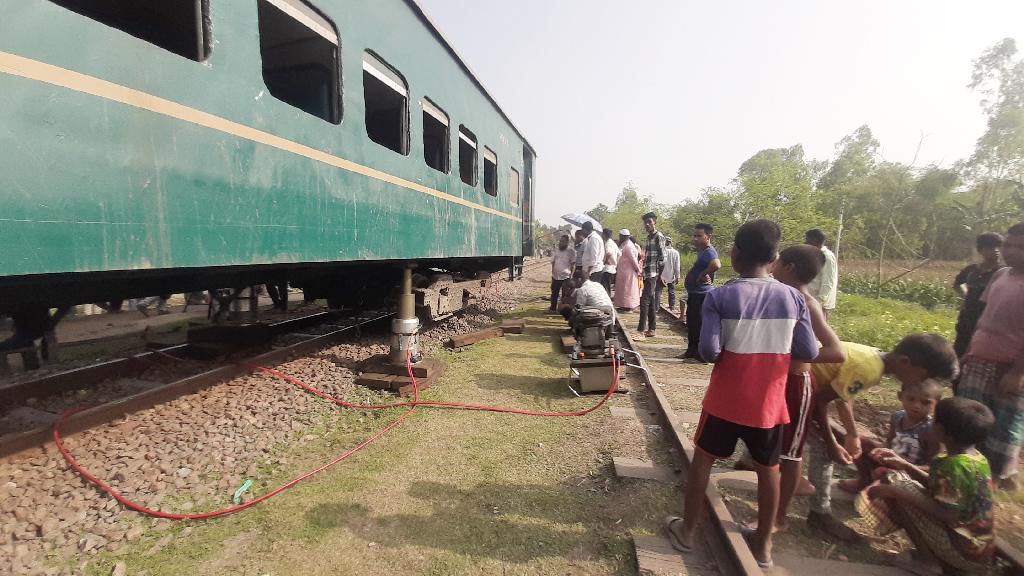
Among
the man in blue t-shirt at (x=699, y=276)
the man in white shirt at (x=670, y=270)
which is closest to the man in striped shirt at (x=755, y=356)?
the man in blue t-shirt at (x=699, y=276)

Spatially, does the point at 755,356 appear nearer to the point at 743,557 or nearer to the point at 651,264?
the point at 743,557

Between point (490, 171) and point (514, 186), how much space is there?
122cm

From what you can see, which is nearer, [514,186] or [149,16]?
[149,16]

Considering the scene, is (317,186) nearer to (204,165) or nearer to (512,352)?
(204,165)

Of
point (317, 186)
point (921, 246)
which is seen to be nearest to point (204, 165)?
point (317, 186)

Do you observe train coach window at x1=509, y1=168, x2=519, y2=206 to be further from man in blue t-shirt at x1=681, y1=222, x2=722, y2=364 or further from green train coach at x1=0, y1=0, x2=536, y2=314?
man in blue t-shirt at x1=681, y1=222, x2=722, y2=364

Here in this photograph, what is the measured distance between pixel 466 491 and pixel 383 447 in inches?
34.1

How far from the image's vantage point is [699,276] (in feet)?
18.4

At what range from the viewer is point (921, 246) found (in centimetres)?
3788

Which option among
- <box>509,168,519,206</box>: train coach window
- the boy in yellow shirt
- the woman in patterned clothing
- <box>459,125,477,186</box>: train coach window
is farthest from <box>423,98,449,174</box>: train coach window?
the woman in patterned clothing

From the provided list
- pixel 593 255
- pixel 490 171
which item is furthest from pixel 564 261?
pixel 490 171

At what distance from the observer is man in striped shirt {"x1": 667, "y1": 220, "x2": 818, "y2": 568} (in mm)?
1964

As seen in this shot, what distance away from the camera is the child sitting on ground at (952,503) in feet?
6.64

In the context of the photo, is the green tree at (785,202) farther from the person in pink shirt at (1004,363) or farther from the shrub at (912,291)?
the person in pink shirt at (1004,363)
